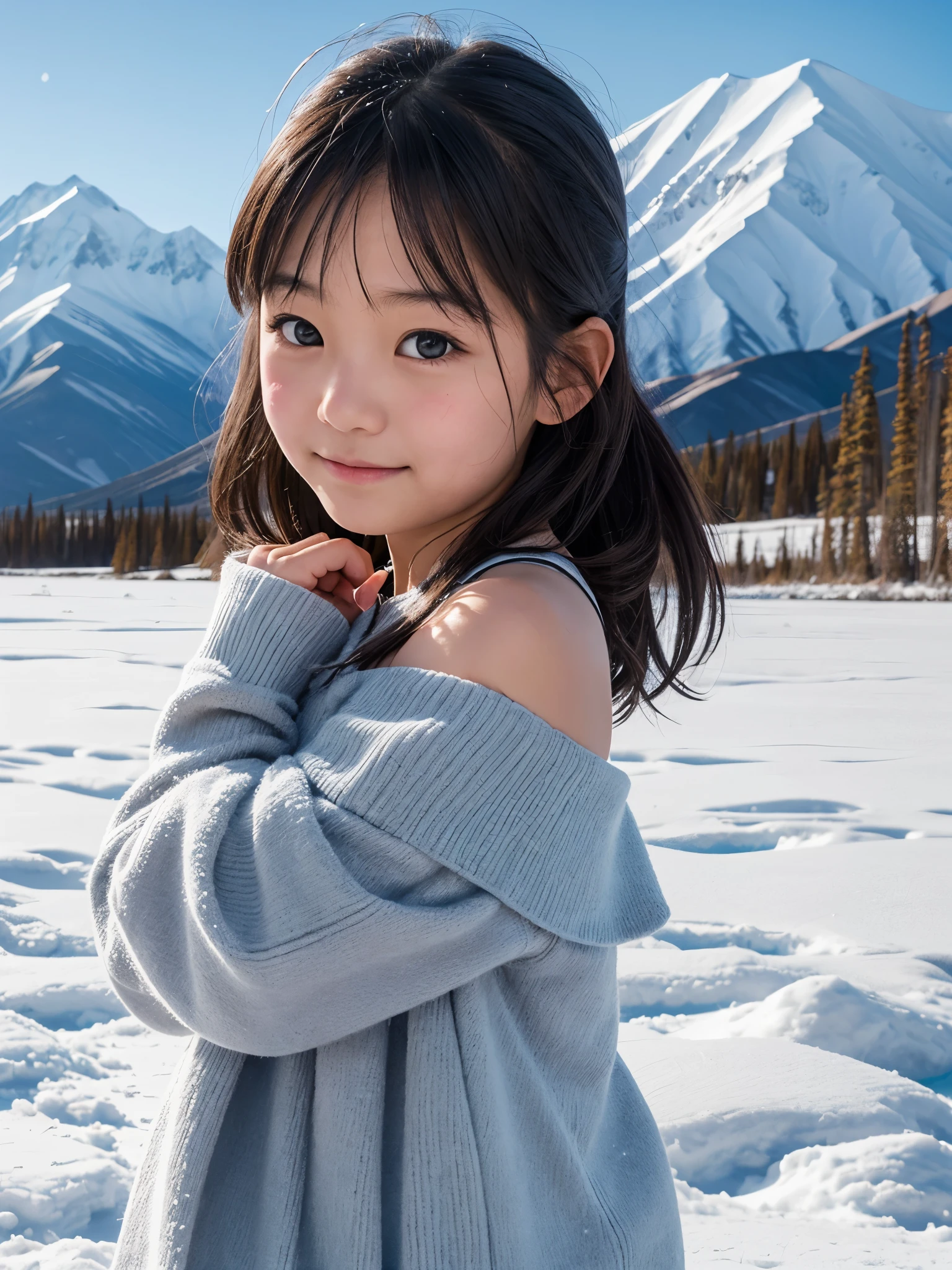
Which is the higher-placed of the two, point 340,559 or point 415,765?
point 340,559

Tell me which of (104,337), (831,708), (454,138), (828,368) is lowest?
(831,708)

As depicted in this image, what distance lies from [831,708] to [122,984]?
4818 mm

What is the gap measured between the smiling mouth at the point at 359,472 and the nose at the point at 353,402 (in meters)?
0.05

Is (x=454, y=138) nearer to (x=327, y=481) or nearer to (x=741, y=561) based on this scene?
(x=327, y=481)

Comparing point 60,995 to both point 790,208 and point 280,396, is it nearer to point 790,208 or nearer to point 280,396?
point 280,396

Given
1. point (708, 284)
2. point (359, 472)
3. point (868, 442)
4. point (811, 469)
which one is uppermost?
point (708, 284)

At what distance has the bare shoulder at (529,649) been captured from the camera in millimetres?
847

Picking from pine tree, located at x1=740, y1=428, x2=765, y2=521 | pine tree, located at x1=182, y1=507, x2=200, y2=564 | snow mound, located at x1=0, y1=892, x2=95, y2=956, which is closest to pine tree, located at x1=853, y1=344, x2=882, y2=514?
pine tree, located at x1=740, y1=428, x2=765, y2=521

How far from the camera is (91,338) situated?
133375mm

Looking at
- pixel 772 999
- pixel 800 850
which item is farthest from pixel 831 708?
pixel 772 999

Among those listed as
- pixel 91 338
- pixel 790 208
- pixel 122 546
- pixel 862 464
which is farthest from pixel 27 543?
pixel 790 208

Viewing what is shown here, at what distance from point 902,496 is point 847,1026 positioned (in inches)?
768

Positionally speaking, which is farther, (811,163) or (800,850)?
(811,163)

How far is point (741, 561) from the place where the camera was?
21391 millimetres
